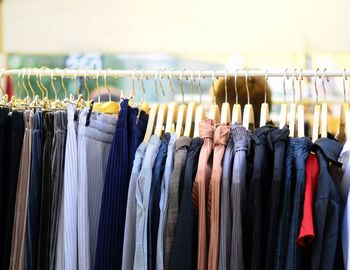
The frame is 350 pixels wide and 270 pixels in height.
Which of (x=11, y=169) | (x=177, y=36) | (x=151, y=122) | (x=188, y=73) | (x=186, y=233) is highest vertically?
(x=177, y=36)

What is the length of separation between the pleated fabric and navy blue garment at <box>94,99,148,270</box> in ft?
0.15

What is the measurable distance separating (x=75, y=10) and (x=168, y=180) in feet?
8.37

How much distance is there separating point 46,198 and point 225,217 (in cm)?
47

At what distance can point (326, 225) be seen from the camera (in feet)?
3.45

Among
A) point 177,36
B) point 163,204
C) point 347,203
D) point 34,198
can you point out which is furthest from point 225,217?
point 177,36

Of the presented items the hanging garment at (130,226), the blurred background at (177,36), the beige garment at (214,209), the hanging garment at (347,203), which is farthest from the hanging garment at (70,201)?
the blurred background at (177,36)

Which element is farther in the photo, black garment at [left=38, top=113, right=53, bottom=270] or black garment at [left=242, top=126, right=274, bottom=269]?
black garment at [left=38, top=113, right=53, bottom=270]

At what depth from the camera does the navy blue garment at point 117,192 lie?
120cm

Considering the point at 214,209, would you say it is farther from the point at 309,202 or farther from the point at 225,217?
the point at 309,202

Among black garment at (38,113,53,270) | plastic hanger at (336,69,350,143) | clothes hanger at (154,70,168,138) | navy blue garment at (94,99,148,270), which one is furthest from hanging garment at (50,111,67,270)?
plastic hanger at (336,69,350,143)

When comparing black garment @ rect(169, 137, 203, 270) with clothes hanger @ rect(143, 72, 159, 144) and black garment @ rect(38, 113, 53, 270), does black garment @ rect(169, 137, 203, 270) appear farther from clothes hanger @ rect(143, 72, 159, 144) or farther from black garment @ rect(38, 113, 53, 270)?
black garment @ rect(38, 113, 53, 270)

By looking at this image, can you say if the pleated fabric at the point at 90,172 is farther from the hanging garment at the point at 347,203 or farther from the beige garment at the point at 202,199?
the hanging garment at the point at 347,203

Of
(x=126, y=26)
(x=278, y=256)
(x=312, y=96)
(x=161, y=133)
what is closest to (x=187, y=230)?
(x=278, y=256)

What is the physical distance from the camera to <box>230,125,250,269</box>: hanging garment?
1.09 metres
